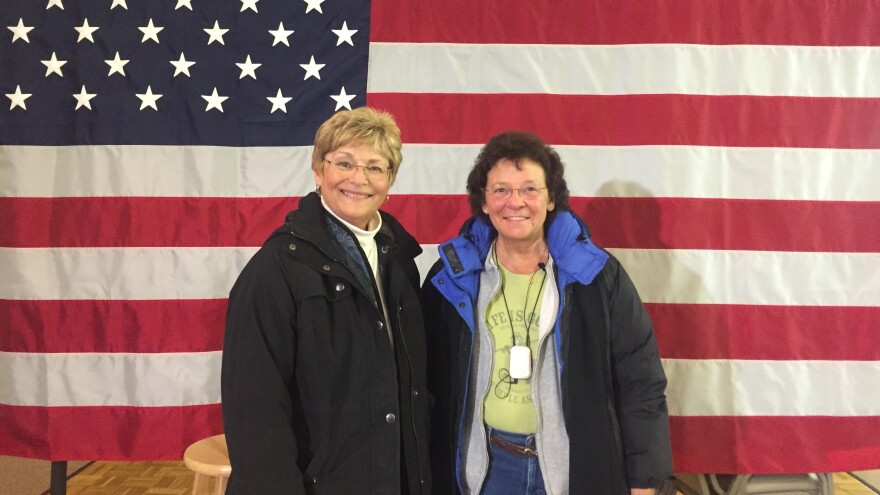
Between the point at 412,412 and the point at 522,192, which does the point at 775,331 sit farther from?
the point at 412,412

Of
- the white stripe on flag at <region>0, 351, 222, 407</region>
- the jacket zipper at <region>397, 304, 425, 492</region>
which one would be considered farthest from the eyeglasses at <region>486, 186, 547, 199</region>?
the white stripe on flag at <region>0, 351, 222, 407</region>

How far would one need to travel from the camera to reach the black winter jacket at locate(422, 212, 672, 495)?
5.40 feet

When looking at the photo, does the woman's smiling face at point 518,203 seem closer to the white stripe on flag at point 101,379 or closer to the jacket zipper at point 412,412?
the jacket zipper at point 412,412

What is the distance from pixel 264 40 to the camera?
2.57 meters

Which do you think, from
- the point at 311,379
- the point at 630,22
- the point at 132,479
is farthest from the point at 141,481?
the point at 630,22

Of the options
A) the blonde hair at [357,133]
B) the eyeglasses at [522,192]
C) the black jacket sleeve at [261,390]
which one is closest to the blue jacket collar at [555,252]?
the eyeglasses at [522,192]

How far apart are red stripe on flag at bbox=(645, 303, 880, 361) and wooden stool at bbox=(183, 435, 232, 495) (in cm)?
179

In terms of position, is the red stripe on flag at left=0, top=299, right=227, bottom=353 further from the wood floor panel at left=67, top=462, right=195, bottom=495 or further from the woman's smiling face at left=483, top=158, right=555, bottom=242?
the woman's smiling face at left=483, top=158, right=555, bottom=242

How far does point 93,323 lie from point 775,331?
113 inches

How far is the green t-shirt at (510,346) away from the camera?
1.64 meters

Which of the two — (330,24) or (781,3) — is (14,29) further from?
(781,3)

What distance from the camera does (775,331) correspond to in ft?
8.32

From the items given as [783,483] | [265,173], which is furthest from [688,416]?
[265,173]

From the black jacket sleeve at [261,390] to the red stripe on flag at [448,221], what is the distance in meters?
1.23
